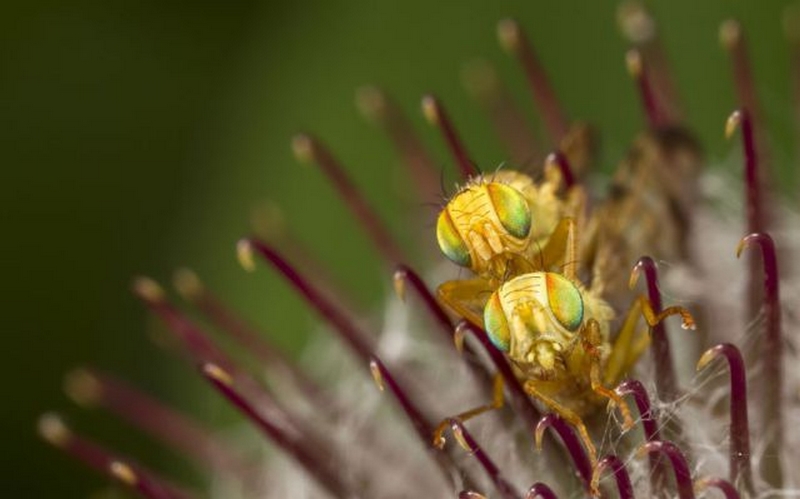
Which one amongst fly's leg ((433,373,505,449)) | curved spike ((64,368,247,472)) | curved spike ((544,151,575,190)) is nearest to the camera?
fly's leg ((433,373,505,449))

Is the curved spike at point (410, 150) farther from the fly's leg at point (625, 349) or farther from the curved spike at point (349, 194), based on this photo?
the fly's leg at point (625, 349)

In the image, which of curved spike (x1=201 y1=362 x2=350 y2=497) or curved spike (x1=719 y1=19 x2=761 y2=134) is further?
curved spike (x1=719 y1=19 x2=761 y2=134)

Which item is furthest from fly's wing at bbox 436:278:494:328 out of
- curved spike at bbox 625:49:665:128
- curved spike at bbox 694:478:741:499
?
curved spike at bbox 625:49:665:128

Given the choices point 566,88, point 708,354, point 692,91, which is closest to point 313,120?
point 566,88

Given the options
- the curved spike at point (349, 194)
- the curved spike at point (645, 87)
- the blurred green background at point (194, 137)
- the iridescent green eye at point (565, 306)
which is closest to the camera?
the iridescent green eye at point (565, 306)

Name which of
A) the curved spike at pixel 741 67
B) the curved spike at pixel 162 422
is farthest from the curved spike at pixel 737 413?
the curved spike at pixel 162 422

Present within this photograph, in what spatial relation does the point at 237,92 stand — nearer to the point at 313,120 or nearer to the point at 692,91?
the point at 313,120

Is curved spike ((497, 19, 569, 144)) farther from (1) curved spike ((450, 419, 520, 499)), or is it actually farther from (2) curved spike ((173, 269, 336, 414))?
(1) curved spike ((450, 419, 520, 499))
